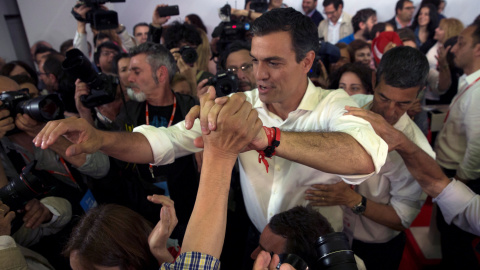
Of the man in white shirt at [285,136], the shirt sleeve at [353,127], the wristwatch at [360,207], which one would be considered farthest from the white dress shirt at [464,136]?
the shirt sleeve at [353,127]

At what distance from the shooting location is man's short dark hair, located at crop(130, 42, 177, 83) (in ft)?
7.49

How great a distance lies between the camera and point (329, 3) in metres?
5.27

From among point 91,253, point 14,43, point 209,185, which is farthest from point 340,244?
point 14,43

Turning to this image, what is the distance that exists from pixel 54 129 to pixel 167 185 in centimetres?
117

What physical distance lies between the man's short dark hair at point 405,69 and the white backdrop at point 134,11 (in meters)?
4.48

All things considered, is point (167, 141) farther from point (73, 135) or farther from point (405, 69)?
point (405, 69)

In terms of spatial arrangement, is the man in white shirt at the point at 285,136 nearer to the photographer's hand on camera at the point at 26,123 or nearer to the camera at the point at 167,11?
the photographer's hand on camera at the point at 26,123

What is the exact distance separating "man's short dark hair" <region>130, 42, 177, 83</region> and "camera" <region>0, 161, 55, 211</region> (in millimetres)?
1072

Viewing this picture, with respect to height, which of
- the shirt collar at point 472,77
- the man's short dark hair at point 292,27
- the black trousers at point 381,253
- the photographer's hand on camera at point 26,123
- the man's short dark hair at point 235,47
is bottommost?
the black trousers at point 381,253

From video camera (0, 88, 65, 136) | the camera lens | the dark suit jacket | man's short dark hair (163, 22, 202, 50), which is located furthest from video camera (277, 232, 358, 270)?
Result: the dark suit jacket

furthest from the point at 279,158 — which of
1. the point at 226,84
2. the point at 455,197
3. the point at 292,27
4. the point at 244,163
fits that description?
the point at 455,197

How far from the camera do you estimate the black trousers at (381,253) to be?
1.76m

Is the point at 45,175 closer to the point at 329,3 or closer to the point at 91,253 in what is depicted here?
the point at 91,253

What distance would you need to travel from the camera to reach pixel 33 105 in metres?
1.53
